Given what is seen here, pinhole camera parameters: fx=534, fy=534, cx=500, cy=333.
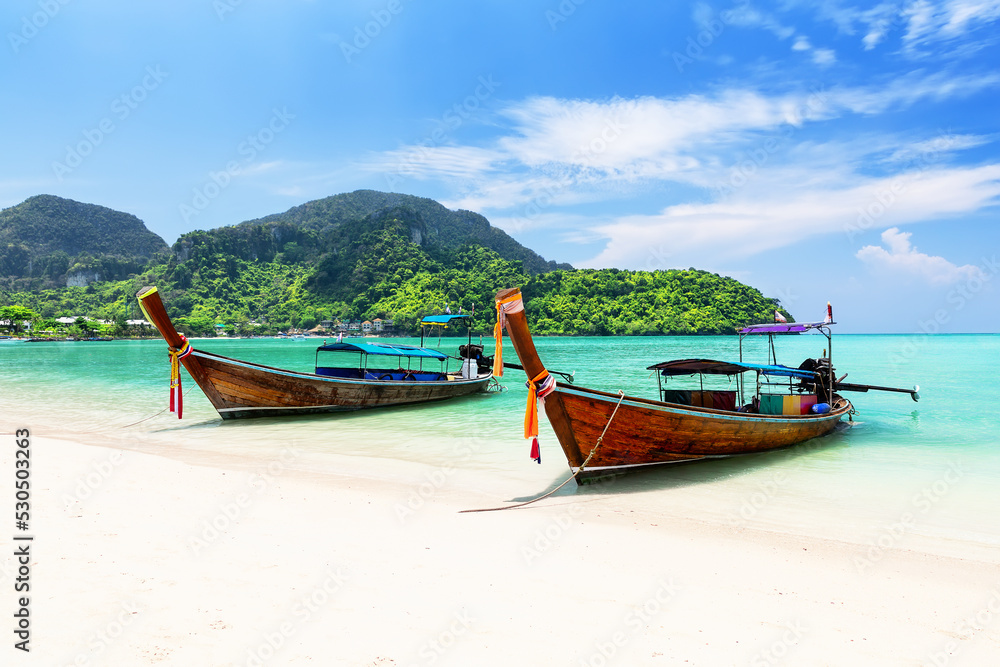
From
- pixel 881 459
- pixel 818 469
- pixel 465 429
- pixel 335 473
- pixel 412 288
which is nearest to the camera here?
pixel 335 473

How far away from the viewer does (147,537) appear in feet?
17.0

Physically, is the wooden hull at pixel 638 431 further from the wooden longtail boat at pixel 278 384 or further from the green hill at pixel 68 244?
the green hill at pixel 68 244

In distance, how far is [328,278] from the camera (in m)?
141

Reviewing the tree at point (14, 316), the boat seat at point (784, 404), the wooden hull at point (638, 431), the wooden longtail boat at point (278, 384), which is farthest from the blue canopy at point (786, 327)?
the tree at point (14, 316)

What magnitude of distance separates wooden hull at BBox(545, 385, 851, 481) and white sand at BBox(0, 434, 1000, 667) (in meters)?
1.07

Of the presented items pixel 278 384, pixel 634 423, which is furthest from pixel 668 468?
pixel 278 384

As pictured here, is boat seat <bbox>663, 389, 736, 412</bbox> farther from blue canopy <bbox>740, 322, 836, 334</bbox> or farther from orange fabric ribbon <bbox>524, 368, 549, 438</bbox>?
orange fabric ribbon <bbox>524, 368, 549, 438</bbox>

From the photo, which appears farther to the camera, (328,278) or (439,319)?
(328,278)

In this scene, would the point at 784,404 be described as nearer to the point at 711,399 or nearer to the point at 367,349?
the point at 711,399

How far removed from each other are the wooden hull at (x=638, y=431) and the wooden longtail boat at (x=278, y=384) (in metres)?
8.52

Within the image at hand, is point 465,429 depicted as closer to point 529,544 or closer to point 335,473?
point 335,473

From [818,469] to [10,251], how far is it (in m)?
202

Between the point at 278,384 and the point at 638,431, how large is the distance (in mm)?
10313

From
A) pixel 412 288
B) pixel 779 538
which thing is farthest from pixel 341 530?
pixel 412 288
